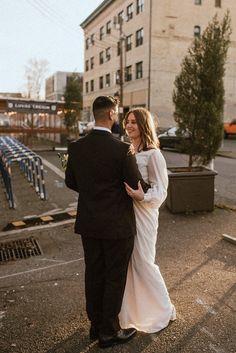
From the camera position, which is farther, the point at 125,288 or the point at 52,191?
the point at 52,191

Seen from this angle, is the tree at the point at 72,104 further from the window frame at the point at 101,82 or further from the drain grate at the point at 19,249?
the drain grate at the point at 19,249

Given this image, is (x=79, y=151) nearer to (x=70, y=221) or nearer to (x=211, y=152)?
(x=70, y=221)

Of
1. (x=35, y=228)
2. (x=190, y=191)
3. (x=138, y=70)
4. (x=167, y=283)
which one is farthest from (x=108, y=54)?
(x=167, y=283)

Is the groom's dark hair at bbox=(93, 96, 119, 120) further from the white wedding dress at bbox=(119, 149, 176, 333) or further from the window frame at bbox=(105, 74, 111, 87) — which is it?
the window frame at bbox=(105, 74, 111, 87)

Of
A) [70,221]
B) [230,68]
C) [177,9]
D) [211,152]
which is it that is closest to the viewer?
[70,221]

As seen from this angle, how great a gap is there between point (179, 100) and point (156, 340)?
5788 millimetres

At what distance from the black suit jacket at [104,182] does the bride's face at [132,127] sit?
44cm

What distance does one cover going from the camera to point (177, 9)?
116 feet

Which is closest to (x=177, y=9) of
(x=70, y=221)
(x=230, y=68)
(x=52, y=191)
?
(x=230, y=68)

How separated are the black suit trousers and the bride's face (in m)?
0.88

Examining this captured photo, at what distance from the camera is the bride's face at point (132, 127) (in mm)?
3301

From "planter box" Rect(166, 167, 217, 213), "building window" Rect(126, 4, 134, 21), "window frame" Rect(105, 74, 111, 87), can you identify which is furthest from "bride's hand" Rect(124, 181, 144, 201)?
"window frame" Rect(105, 74, 111, 87)

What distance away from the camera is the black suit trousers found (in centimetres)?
303

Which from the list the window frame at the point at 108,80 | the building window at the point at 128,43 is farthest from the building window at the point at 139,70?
the window frame at the point at 108,80
